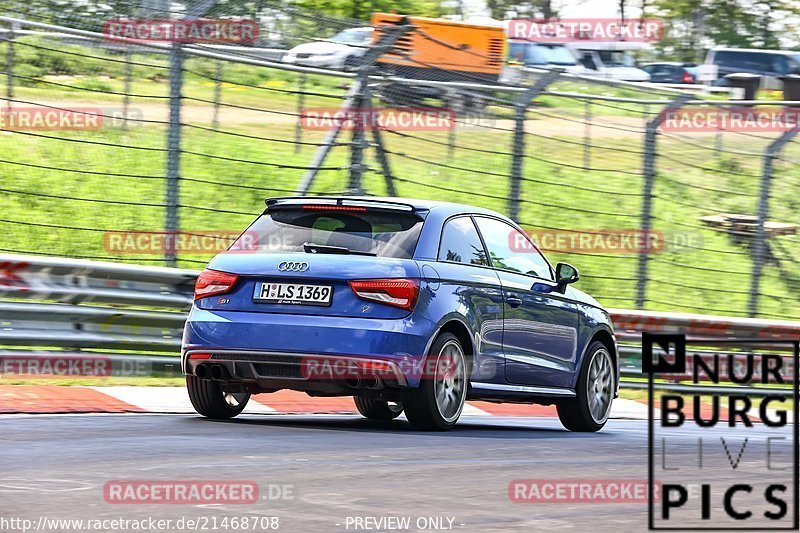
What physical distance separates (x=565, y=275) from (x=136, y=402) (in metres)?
3.08

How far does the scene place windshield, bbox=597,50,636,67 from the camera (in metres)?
49.8

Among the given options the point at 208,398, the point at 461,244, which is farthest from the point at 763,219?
the point at 208,398

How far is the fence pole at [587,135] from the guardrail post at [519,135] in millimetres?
778

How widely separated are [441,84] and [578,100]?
53.5 inches

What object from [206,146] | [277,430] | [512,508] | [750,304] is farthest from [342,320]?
[206,146]

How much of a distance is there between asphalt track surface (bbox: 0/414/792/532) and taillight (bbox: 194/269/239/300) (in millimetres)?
799

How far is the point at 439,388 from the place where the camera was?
9.84 metres

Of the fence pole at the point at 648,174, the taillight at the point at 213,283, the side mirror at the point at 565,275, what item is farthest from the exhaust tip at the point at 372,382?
the fence pole at the point at 648,174

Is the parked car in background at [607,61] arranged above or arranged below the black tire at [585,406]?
above

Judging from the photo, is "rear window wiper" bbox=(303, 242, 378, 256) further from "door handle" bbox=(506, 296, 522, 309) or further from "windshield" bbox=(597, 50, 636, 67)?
"windshield" bbox=(597, 50, 636, 67)

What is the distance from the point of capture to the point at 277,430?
9.67 meters

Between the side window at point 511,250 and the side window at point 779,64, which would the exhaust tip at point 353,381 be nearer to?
the side window at point 511,250

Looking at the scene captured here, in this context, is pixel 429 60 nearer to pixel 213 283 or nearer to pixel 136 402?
pixel 136 402

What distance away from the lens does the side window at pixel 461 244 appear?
10141 millimetres
